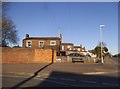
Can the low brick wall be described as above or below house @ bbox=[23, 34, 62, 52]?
below

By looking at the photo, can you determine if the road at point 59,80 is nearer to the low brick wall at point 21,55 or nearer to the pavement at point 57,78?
the pavement at point 57,78

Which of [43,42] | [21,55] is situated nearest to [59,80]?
[21,55]

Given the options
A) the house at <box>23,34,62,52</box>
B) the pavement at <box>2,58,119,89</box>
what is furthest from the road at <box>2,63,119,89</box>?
the house at <box>23,34,62,52</box>

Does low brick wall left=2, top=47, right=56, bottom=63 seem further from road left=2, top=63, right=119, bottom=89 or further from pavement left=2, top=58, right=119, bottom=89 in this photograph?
road left=2, top=63, right=119, bottom=89

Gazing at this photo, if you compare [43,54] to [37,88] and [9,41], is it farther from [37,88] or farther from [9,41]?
[37,88]

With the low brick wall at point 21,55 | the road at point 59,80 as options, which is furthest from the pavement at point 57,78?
the low brick wall at point 21,55

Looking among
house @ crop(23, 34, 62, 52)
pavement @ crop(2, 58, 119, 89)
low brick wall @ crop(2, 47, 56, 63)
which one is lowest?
pavement @ crop(2, 58, 119, 89)

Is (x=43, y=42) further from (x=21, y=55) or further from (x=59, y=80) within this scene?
(x=59, y=80)

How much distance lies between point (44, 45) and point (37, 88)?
57431mm

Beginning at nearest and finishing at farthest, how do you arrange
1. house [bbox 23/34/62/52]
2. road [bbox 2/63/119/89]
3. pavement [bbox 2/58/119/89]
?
road [bbox 2/63/119/89] < pavement [bbox 2/58/119/89] < house [bbox 23/34/62/52]

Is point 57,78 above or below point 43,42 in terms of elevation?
below

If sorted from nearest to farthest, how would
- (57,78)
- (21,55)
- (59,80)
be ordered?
1. (59,80)
2. (57,78)
3. (21,55)

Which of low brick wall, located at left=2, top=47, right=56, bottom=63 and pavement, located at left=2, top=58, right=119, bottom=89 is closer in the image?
pavement, located at left=2, top=58, right=119, bottom=89

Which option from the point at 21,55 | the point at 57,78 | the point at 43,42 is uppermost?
the point at 43,42
